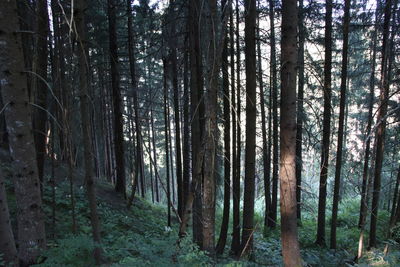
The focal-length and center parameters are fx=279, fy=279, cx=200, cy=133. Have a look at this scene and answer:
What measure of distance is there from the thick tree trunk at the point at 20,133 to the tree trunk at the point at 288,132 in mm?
3759

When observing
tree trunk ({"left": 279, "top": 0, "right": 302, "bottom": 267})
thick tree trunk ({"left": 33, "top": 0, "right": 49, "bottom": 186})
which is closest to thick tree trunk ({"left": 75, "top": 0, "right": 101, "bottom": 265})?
thick tree trunk ({"left": 33, "top": 0, "right": 49, "bottom": 186})

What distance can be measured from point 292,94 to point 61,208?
7871 mm

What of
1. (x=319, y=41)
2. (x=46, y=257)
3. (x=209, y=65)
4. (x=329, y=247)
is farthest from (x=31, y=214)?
(x=319, y=41)

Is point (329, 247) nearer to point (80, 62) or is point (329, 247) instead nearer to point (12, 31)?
point (80, 62)

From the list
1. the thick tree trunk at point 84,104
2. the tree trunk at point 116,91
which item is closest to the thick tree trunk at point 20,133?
the thick tree trunk at point 84,104

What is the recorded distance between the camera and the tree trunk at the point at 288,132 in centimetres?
410

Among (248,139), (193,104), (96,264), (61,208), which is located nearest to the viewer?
(96,264)

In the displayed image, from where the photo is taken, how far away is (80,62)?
4172mm

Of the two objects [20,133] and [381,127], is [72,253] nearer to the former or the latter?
[20,133]

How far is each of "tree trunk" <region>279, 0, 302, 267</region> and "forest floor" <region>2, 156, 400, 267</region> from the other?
105cm

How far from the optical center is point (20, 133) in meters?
4.01

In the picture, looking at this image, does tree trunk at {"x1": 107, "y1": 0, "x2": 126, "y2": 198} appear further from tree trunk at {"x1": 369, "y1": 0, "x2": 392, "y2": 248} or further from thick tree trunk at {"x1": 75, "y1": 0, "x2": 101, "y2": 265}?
tree trunk at {"x1": 369, "y1": 0, "x2": 392, "y2": 248}

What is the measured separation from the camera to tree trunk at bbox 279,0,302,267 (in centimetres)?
410

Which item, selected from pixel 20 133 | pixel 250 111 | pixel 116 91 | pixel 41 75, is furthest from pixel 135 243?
pixel 116 91
